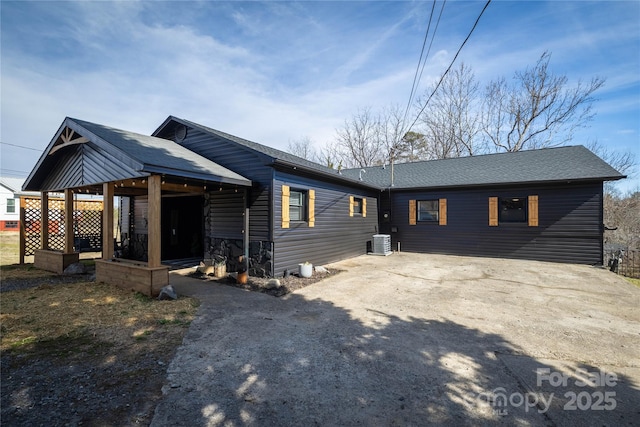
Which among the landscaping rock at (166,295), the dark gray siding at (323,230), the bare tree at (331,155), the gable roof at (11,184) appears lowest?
the landscaping rock at (166,295)

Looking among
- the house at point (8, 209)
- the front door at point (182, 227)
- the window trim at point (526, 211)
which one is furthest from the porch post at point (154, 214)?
the house at point (8, 209)

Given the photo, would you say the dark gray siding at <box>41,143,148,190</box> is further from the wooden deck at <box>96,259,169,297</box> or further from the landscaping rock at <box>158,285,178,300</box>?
the landscaping rock at <box>158,285,178,300</box>

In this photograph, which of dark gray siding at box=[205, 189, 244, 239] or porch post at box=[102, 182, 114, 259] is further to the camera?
dark gray siding at box=[205, 189, 244, 239]

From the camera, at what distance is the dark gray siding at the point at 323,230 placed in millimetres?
7547

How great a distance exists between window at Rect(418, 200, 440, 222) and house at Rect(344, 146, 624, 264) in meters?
0.04

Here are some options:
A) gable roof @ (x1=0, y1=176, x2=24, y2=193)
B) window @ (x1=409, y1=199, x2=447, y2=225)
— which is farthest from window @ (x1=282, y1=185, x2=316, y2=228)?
gable roof @ (x1=0, y1=176, x2=24, y2=193)

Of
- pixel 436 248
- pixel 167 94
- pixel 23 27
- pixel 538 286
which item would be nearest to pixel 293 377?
pixel 538 286

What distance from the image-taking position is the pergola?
18.4 feet

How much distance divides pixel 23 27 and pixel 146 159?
872cm

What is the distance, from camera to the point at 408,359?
10.6 ft

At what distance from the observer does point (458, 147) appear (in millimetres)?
22875

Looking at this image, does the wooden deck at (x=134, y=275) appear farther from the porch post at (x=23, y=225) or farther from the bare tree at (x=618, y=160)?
the bare tree at (x=618, y=160)

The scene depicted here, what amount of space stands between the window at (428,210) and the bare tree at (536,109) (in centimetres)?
1303

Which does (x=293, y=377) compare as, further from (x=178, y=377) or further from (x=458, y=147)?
(x=458, y=147)
